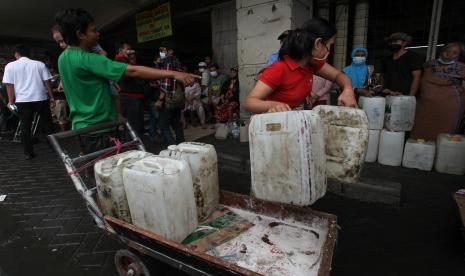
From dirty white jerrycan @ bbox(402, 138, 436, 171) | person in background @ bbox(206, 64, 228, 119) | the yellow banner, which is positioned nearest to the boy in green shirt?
dirty white jerrycan @ bbox(402, 138, 436, 171)

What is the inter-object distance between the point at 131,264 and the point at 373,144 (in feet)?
Result: 13.4

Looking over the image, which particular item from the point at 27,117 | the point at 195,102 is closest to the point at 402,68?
the point at 195,102

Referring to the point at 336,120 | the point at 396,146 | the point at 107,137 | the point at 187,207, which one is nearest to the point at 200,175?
the point at 187,207

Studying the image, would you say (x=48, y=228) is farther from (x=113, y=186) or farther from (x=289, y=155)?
(x=289, y=155)

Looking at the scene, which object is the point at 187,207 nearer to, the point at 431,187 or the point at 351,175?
the point at 351,175

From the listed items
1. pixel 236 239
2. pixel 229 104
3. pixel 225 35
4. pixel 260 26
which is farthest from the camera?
pixel 225 35

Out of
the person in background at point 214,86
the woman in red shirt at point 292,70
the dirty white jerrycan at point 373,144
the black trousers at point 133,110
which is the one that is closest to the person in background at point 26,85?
the black trousers at point 133,110

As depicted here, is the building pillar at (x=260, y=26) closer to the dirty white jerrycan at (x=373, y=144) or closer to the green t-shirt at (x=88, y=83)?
the dirty white jerrycan at (x=373, y=144)

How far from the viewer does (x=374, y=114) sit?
432 cm

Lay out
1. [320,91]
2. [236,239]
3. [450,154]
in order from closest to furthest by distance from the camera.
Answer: [236,239]
[450,154]
[320,91]

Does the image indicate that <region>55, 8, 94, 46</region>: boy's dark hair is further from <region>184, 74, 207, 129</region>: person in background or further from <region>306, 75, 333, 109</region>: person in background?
<region>184, 74, 207, 129</region>: person in background

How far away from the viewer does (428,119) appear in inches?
182

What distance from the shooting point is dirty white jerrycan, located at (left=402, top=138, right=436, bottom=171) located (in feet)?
13.7

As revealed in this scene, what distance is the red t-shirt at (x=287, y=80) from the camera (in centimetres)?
194
